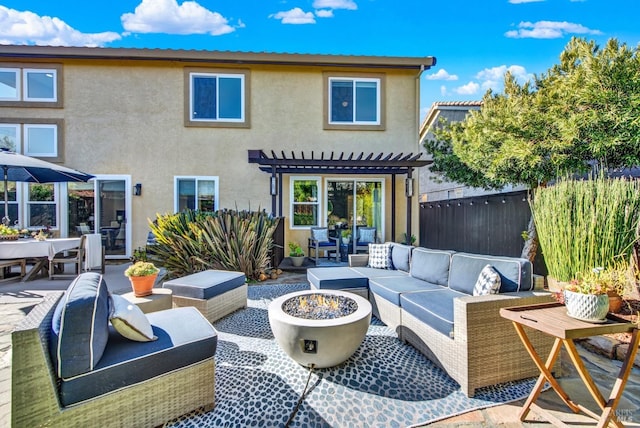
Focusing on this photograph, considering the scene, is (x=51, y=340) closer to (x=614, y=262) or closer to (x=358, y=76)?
(x=614, y=262)

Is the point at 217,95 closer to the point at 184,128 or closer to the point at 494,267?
the point at 184,128

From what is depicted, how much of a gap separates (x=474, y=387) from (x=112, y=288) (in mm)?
6347

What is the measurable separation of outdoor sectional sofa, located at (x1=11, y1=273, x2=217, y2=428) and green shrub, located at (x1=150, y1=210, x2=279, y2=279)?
404 centimetres

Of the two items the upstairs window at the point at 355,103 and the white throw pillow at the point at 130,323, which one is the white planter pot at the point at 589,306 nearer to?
the white throw pillow at the point at 130,323

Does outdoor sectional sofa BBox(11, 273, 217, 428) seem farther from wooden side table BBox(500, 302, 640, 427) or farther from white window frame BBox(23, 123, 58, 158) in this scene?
white window frame BBox(23, 123, 58, 158)

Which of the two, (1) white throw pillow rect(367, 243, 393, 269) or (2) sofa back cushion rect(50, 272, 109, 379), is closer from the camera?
(2) sofa back cushion rect(50, 272, 109, 379)

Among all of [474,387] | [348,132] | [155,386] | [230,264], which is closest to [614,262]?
[474,387]

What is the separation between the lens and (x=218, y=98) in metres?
9.22

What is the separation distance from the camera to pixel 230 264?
659 centimetres

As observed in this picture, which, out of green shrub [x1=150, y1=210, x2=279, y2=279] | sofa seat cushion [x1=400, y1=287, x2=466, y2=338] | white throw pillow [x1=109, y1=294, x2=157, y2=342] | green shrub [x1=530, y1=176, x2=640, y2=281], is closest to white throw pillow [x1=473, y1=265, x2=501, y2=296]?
sofa seat cushion [x1=400, y1=287, x2=466, y2=338]

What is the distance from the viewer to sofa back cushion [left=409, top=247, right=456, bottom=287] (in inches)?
164

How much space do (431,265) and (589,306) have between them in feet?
7.12

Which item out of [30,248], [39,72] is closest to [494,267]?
[30,248]

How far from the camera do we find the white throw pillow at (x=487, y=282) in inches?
124
